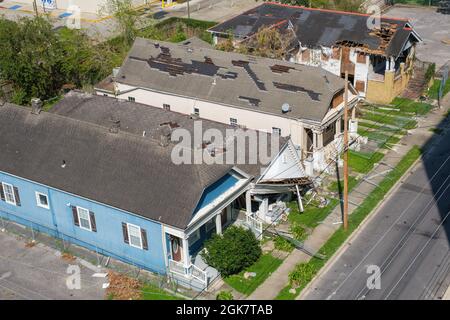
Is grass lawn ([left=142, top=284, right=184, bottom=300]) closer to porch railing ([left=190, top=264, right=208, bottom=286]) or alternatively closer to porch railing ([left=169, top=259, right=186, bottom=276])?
porch railing ([left=169, top=259, right=186, bottom=276])

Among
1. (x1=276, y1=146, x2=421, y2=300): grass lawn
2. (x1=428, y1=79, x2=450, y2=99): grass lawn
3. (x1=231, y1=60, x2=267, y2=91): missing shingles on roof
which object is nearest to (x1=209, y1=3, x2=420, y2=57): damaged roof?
(x1=428, y1=79, x2=450, y2=99): grass lawn

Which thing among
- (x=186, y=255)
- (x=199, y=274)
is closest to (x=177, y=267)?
(x=186, y=255)

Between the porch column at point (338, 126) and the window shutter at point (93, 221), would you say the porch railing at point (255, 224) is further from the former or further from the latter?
the porch column at point (338, 126)

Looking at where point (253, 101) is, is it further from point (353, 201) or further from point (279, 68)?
point (353, 201)

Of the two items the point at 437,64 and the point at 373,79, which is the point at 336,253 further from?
the point at 437,64

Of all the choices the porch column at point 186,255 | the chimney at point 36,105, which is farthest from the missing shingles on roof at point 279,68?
the porch column at point 186,255
